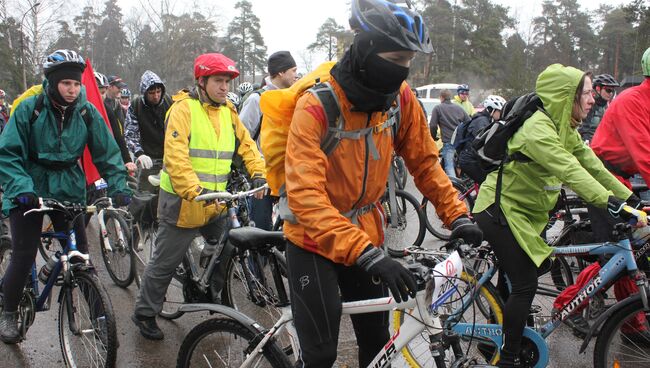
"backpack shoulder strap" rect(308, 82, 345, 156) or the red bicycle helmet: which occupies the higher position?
the red bicycle helmet

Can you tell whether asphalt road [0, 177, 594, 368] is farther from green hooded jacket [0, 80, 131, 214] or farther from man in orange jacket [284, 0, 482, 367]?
man in orange jacket [284, 0, 482, 367]

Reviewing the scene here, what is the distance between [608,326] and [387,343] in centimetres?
155

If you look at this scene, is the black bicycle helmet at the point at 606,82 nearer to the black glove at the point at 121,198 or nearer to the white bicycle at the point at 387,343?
the white bicycle at the point at 387,343

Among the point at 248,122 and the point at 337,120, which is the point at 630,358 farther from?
the point at 248,122

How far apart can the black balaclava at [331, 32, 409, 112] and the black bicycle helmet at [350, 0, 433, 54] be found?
3cm

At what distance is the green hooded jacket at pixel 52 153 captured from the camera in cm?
371

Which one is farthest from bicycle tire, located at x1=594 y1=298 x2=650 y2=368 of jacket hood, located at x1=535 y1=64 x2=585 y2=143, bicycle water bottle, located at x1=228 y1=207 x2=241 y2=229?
bicycle water bottle, located at x1=228 y1=207 x2=241 y2=229

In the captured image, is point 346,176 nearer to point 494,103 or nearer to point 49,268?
point 49,268

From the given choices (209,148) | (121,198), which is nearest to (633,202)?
(209,148)

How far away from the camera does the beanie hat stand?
643 centimetres

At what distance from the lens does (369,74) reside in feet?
7.70

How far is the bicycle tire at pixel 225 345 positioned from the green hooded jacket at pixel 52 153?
1.48m

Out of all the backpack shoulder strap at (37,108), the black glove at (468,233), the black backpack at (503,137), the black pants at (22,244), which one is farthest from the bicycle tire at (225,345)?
the backpack shoulder strap at (37,108)

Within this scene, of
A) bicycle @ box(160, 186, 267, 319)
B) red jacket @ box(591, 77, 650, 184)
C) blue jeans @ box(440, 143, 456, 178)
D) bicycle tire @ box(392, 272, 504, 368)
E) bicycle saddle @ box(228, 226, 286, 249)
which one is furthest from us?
blue jeans @ box(440, 143, 456, 178)
